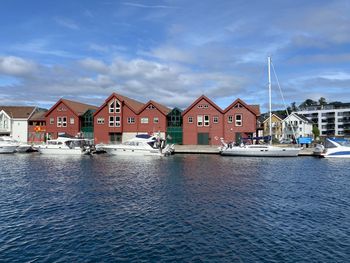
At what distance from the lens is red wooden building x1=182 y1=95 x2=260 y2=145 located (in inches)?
2467

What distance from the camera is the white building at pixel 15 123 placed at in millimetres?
74625

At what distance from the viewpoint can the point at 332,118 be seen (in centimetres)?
13588

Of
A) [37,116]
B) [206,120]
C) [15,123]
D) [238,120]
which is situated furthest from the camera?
[37,116]

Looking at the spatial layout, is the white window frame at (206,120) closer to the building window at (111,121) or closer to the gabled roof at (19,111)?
the building window at (111,121)

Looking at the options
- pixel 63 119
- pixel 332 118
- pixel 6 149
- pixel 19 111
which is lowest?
pixel 6 149

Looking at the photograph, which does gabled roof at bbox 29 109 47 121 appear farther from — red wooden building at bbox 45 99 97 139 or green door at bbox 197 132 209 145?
green door at bbox 197 132 209 145

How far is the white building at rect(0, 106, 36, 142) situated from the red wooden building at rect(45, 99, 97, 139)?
7.46 meters

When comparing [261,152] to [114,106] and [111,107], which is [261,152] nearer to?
[114,106]

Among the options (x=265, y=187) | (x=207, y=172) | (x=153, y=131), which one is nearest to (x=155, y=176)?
(x=207, y=172)

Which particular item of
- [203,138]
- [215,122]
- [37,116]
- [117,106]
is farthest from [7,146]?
[215,122]

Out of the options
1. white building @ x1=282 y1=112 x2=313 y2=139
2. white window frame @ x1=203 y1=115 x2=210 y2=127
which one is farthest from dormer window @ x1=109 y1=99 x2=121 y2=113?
white building @ x1=282 y1=112 x2=313 y2=139

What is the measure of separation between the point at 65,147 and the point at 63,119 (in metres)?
20.3

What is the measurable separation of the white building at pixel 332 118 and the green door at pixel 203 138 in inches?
3590

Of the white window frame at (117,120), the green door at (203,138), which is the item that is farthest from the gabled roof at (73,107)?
the green door at (203,138)
